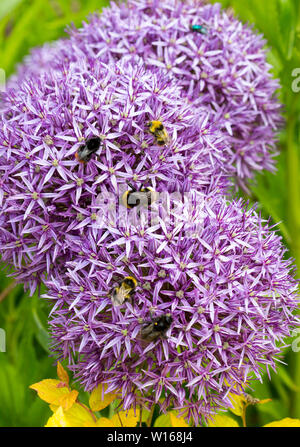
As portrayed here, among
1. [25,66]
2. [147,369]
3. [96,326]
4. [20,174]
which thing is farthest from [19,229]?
[25,66]

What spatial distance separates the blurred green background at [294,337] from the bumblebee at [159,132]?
361 mm

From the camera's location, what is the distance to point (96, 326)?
3.01 ft

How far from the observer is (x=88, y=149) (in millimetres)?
977

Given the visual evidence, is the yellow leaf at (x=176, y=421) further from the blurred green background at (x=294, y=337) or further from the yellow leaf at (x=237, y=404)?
the blurred green background at (x=294, y=337)

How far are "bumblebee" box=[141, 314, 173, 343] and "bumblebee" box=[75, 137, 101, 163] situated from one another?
0.32 metres

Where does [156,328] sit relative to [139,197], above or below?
below

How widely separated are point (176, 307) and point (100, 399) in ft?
0.77

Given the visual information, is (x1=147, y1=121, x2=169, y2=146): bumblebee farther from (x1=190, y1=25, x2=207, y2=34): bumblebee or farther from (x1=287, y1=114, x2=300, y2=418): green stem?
(x1=287, y1=114, x2=300, y2=418): green stem

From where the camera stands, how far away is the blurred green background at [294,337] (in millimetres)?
1266

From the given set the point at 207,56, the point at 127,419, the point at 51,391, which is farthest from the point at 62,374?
the point at 207,56

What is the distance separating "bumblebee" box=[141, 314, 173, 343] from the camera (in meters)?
0.87

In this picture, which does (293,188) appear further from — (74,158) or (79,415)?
(79,415)

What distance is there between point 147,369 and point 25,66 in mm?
1146

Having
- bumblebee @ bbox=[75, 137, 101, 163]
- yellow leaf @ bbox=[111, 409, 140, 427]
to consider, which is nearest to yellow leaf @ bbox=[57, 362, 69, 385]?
yellow leaf @ bbox=[111, 409, 140, 427]
